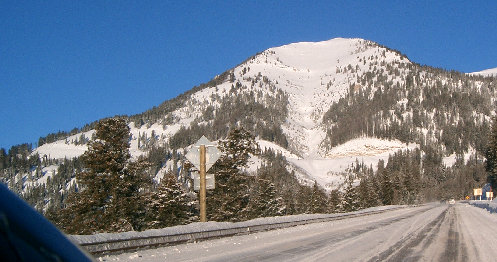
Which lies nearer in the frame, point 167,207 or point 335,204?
point 167,207

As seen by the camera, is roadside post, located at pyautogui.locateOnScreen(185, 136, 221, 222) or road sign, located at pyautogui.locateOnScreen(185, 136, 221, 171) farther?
road sign, located at pyautogui.locateOnScreen(185, 136, 221, 171)

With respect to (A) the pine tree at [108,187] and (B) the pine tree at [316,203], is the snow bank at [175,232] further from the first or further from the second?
(B) the pine tree at [316,203]

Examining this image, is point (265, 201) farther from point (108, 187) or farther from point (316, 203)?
point (316, 203)

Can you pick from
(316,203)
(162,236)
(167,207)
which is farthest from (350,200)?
(162,236)

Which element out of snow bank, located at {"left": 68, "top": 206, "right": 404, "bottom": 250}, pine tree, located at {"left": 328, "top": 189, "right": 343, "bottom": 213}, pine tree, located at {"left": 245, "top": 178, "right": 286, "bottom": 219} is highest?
snow bank, located at {"left": 68, "top": 206, "right": 404, "bottom": 250}

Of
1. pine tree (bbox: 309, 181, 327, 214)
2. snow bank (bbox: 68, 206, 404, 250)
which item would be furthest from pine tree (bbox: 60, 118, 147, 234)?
pine tree (bbox: 309, 181, 327, 214)

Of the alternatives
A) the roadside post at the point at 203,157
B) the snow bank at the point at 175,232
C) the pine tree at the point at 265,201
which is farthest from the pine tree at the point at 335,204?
the roadside post at the point at 203,157

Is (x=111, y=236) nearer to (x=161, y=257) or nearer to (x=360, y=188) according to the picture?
(x=161, y=257)

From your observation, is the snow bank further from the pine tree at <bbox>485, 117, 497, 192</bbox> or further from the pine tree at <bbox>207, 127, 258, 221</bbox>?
the pine tree at <bbox>485, 117, 497, 192</bbox>

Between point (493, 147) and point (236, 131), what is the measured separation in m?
49.3

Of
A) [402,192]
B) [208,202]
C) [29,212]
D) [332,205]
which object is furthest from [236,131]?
[402,192]

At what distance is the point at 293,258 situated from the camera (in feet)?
36.6

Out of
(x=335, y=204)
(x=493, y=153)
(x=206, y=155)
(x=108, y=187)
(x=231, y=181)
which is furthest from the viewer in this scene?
(x=335, y=204)

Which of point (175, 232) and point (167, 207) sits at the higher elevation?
point (175, 232)
